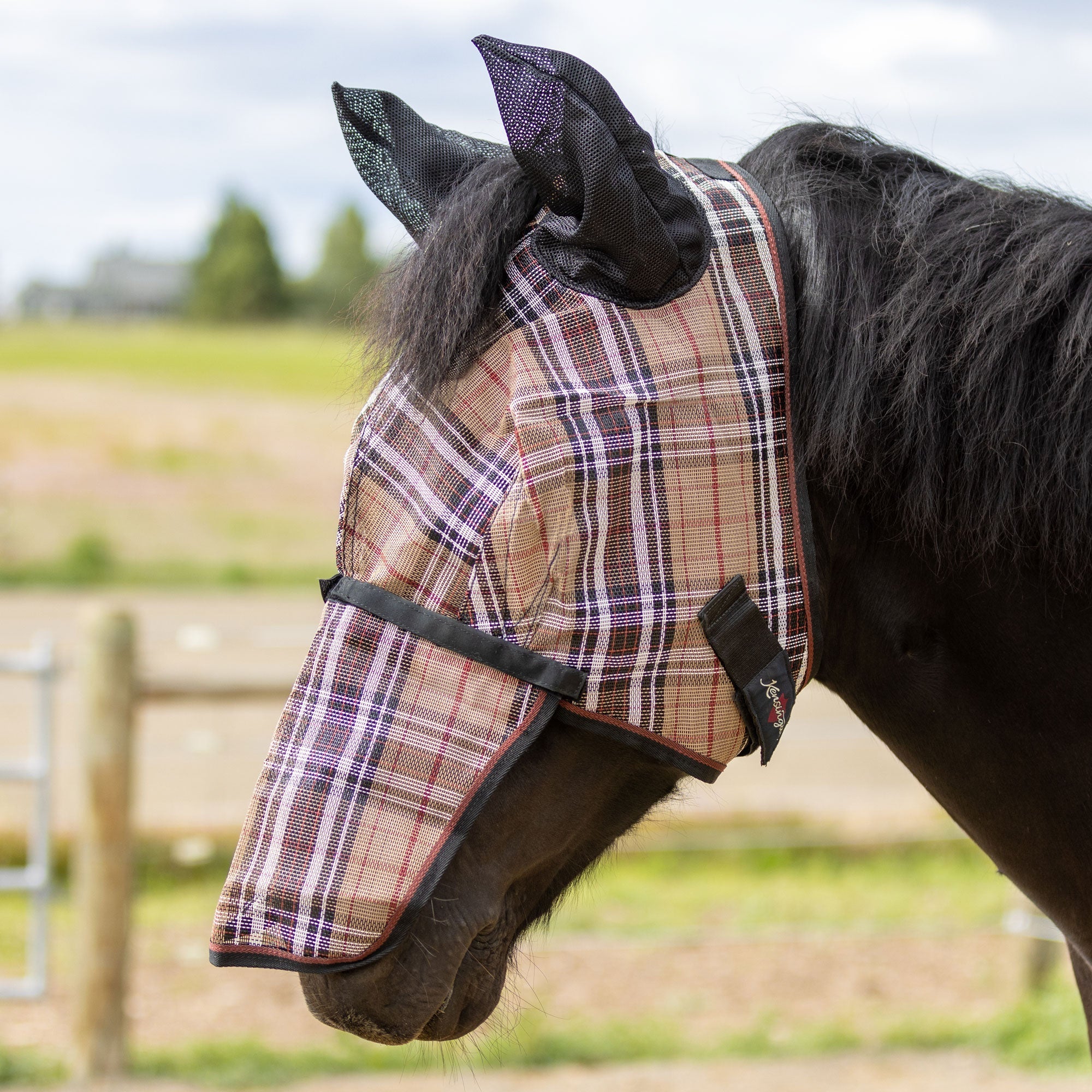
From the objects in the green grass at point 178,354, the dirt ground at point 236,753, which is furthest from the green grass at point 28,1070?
the green grass at point 178,354

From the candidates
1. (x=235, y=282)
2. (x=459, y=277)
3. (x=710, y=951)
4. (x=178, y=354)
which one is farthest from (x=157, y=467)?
(x=459, y=277)

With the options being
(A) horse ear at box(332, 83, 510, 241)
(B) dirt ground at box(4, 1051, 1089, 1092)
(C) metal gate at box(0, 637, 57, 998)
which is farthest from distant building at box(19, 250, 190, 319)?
(A) horse ear at box(332, 83, 510, 241)

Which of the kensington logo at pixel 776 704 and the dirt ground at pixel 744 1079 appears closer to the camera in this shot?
the kensington logo at pixel 776 704

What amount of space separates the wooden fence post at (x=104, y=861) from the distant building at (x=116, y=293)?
28915mm

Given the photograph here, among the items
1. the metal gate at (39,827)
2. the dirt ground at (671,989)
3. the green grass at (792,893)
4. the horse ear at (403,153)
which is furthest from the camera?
the green grass at (792,893)

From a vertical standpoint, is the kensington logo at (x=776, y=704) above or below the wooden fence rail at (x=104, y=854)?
above

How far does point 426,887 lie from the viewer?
3.39ft

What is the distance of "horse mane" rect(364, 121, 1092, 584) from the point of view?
1.03 metres

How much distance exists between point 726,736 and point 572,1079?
10.7 ft

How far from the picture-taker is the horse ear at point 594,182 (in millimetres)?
971

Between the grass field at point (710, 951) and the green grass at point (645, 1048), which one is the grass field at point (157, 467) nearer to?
the grass field at point (710, 951)

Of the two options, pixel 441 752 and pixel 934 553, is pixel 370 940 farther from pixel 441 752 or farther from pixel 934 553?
pixel 934 553

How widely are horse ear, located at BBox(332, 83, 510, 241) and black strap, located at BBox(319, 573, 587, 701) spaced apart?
0.41m

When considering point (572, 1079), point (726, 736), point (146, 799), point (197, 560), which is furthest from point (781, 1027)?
point (197, 560)
